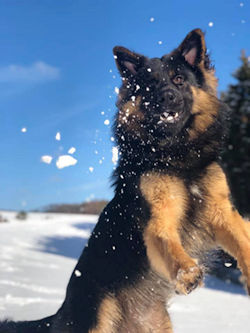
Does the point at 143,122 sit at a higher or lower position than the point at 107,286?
higher

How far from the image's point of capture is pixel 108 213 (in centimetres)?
366

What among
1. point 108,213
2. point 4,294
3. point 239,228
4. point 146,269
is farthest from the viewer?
point 4,294

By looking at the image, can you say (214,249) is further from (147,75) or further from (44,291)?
(44,291)

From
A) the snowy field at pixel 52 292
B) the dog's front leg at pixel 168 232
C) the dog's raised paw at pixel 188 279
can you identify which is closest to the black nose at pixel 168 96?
the dog's front leg at pixel 168 232

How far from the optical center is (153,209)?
3264 mm

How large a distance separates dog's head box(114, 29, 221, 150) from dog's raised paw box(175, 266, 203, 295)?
4.11 feet

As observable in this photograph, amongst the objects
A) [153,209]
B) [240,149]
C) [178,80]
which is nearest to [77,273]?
[153,209]

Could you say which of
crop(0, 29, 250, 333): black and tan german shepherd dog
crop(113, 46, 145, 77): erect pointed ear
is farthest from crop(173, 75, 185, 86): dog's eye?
crop(113, 46, 145, 77): erect pointed ear

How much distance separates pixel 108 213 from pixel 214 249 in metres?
0.96

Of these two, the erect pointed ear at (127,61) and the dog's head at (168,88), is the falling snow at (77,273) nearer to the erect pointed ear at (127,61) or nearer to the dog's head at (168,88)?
the dog's head at (168,88)

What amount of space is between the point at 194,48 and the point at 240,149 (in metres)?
7.96

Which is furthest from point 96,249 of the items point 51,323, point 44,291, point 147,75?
point 44,291

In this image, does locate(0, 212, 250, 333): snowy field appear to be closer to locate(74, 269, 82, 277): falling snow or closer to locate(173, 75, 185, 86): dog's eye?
locate(74, 269, 82, 277): falling snow

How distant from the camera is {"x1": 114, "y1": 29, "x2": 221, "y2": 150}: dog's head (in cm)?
366
